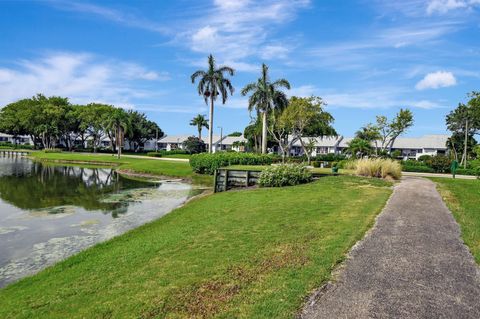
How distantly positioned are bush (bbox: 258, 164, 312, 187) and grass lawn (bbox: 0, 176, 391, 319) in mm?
8361

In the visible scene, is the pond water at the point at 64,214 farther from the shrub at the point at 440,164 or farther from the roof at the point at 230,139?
the roof at the point at 230,139

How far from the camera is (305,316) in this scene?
20.6 feet

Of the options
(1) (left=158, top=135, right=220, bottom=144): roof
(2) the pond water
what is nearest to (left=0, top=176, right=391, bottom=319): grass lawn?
(2) the pond water

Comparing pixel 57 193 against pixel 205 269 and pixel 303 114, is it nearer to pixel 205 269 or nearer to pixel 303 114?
pixel 205 269

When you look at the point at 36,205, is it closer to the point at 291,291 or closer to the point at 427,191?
the point at 291,291

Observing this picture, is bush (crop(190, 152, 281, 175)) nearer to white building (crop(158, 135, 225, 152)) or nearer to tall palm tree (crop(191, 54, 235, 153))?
tall palm tree (crop(191, 54, 235, 153))

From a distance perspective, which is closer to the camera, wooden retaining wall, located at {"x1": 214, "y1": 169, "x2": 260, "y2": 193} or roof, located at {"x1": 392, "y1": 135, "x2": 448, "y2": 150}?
wooden retaining wall, located at {"x1": 214, "y1": 169, "x2": 260, "y2": 193}

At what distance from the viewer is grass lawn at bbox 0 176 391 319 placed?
278 inches

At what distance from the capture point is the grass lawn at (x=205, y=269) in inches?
278

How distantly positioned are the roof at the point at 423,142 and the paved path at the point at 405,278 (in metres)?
88.7

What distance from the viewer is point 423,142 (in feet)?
310

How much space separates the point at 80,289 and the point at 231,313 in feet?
13.3

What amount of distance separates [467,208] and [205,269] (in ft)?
39.7

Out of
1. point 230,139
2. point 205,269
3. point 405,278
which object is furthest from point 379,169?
point 230,139
